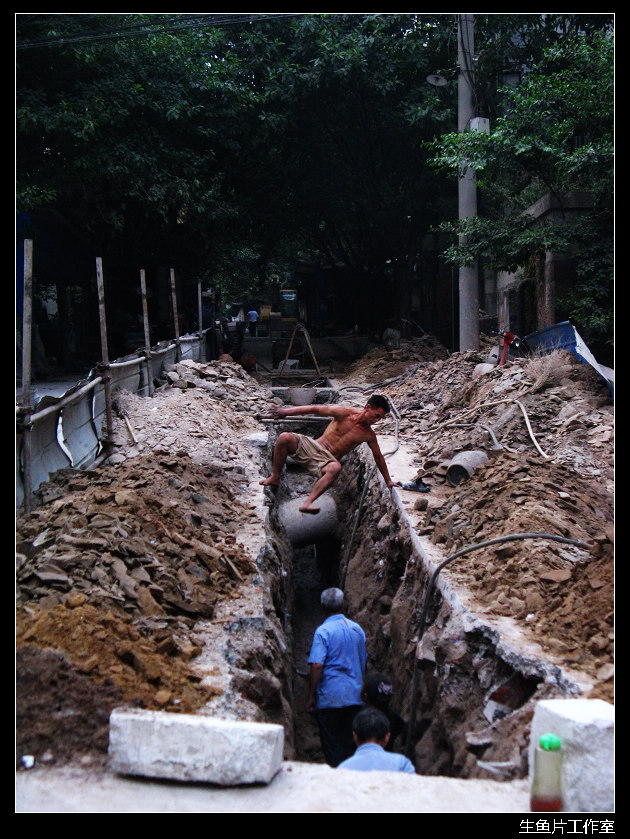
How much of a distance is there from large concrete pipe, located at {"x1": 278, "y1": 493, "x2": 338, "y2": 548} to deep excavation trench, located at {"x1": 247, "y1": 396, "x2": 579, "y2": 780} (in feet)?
0.11

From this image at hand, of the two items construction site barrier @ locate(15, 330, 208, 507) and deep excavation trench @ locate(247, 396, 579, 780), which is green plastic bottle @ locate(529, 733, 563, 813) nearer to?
deep excavation trench @ locate(247, 396, 579, 780)

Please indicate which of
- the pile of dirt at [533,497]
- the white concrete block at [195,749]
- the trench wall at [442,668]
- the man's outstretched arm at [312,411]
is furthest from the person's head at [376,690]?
the man's outstretched arm at [312,411]

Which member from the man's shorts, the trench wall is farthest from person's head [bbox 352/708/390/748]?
the man's shorts

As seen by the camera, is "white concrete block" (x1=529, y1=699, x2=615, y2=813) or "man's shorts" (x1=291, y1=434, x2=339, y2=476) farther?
"man's shorts" (x1=291, y1=434, x2=339, y2=476)

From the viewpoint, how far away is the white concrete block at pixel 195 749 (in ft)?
10.6

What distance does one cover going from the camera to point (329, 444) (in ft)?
30.1

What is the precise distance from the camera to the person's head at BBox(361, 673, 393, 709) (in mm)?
6074

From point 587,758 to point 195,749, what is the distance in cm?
164

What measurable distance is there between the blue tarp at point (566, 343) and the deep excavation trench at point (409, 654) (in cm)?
356

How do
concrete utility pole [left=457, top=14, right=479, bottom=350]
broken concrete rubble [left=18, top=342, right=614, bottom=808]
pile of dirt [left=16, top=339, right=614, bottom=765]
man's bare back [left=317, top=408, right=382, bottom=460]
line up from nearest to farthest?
pile of dirt [left=16, top=339, right=614, bottom=765]
broken concrete rubble [left=18, top=342, right=614, bottom=808]
man's bare back [left=317, top=408, right=382, bottom=460]
concrete utility pole [left=457, top=14, right=479, bottom=350]

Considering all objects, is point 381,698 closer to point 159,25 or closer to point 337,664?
point 337,664
